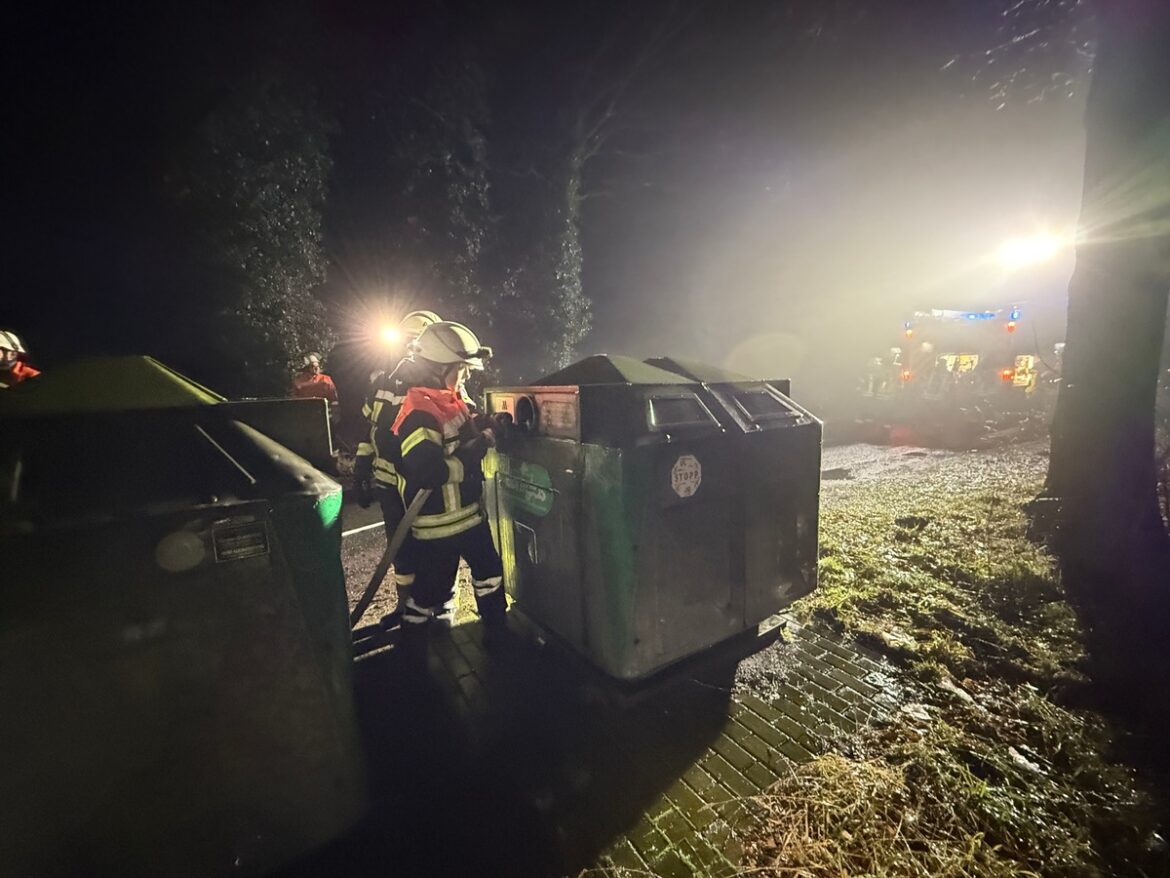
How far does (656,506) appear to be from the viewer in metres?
2.46

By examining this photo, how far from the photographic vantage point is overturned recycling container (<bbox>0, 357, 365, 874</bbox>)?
1.35m

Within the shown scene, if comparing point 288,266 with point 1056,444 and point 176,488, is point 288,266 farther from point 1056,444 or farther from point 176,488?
point 1056,444

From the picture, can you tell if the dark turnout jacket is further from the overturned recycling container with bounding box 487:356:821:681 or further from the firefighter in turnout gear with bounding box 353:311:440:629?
the overturned recycling container with bounding box 487:356:821:681

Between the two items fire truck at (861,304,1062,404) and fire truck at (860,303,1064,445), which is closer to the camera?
fire truck at (860,303,1064,445)

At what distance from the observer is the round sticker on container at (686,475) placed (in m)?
2.51

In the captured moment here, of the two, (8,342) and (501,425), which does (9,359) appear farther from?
(501,425)

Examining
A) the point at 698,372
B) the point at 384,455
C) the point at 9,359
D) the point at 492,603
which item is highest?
the point at 9,359

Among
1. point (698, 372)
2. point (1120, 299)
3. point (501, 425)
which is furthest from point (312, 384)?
point (1120, 299)

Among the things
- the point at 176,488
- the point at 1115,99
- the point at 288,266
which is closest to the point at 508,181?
the point at 288,266

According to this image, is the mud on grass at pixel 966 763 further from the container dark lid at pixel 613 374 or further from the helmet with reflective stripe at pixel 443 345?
the helmet with reflective stripe at pixel 443 345

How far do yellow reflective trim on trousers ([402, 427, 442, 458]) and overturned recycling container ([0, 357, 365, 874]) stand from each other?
1071 millimetres

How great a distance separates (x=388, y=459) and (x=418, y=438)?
45 centimetres

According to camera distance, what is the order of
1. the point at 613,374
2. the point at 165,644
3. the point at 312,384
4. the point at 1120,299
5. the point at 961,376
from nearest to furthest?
the point at 165,644
the point at 613,374
the point at 1120,299
the point at 312,384
the point at 961,376

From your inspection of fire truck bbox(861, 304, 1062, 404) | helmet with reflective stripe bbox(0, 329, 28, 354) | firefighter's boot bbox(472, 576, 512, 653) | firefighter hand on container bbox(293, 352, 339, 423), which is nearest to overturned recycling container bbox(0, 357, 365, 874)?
firefighter's boot bbox(472, 576, 512, 653)
